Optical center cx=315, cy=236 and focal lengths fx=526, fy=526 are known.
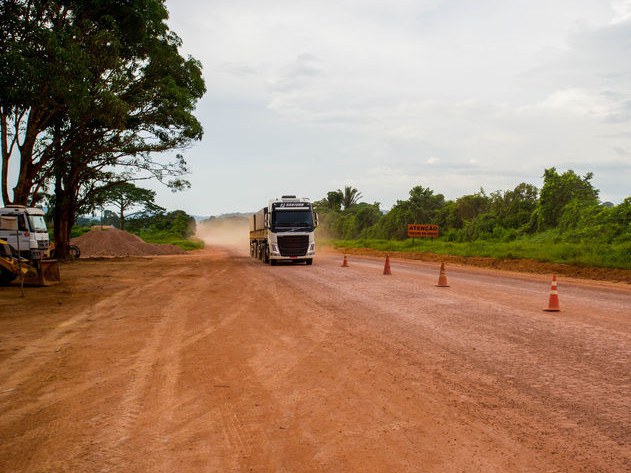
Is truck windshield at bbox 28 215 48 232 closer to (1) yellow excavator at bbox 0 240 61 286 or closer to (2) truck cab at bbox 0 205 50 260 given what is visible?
(2) truck cab at bbox 0 205 50 260

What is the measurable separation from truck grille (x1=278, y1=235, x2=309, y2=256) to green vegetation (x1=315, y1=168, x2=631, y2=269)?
963 cm

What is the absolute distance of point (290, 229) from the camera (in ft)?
84.4

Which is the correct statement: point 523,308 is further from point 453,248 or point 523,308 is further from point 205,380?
point 453,248

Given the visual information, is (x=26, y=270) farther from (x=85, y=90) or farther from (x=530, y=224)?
(x=530, y=224)

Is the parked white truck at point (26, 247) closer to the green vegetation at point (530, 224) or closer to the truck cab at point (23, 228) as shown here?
the truck cab at point (23, 228)

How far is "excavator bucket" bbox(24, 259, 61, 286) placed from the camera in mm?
17281

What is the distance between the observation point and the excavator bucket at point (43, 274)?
56.7 feet

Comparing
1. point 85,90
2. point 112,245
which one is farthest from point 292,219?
point 112,245

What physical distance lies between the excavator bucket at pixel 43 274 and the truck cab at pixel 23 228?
19.9ft

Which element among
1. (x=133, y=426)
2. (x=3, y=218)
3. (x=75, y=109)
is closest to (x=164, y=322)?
(x=133, y=426)

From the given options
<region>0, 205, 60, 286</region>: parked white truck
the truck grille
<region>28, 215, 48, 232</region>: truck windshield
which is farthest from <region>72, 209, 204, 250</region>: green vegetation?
the truck grille

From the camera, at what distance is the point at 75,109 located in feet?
63.8

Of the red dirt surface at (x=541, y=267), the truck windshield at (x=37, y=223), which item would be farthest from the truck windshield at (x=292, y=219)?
the truck windshield at (x=37, y=223)

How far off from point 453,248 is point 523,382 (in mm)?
27930
